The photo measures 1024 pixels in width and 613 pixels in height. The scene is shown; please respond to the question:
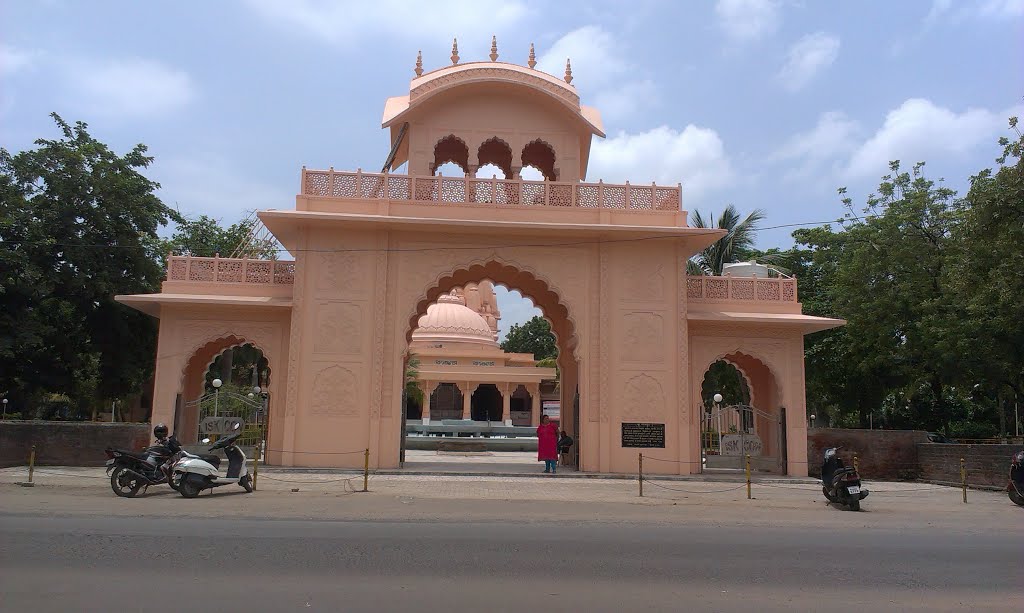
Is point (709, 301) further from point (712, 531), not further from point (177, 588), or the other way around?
point (177, 588)

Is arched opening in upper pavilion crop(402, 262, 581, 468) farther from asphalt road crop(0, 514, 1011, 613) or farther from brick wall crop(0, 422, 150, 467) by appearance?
asphalt road crop(0, 514, 1011, 613)

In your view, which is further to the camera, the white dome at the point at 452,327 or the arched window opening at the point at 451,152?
the white dome at the point at 452,327

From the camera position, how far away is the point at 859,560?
6.71 meters

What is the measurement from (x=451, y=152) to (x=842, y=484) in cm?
1219

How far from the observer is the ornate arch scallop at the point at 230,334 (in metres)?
16.2

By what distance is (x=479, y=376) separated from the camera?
35.9 meters

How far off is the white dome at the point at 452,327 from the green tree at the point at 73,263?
17.8 metres

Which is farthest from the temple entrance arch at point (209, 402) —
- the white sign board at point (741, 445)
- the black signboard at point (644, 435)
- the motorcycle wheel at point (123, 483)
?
the white sign board at point (741, 445)

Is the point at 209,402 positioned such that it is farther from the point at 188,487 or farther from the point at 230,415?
the point at 188,487

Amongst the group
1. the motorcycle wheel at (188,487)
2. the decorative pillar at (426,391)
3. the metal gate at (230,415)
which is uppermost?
the decorative pillar at (426,391)

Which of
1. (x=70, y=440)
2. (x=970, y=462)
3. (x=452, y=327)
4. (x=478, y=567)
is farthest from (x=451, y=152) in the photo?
(x=452, y=327)

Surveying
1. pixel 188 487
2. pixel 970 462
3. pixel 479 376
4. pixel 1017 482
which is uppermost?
pixel 479 376

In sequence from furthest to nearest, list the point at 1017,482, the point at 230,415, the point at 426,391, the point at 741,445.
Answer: the point at 426,391
the point at 741,445
the point at 230,415
the point at 1017,482

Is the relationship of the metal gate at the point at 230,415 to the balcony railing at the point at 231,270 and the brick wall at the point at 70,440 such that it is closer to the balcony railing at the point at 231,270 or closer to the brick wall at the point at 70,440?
the brick wall at the point at 70,440
